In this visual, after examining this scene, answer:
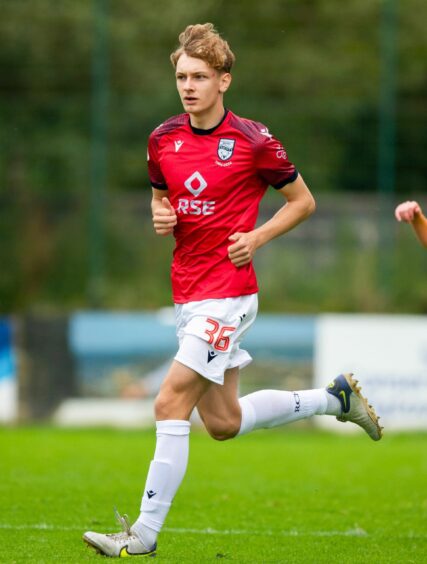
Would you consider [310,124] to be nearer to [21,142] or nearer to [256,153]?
[21,142]

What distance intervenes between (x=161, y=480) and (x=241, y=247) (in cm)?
121

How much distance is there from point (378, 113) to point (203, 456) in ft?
21.8

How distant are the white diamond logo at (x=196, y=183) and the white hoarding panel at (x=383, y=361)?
7660 millimetres

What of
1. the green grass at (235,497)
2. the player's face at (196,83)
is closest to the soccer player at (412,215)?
the player's face at (196,83)

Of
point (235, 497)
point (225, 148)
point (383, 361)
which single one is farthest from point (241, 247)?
point (383, 361)

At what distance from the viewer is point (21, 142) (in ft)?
54.1

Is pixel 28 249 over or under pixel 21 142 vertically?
under

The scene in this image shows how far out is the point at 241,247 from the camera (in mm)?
6219

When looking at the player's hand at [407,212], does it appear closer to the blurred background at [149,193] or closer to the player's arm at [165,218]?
the player's arm at [165,218]

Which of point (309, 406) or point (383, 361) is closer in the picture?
point (309, 406)

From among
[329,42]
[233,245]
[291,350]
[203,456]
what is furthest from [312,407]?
[329,42]

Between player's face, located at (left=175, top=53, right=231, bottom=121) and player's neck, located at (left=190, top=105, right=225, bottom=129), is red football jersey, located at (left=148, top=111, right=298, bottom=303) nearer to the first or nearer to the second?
player's neck, located at (left=190, top=105, right=225, bottom=129)

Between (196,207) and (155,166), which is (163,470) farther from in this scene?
(155,166)

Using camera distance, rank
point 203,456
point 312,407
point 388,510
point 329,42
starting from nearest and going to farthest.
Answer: point 312,407 → point 388,510 → point 203,456 → point 329,42
